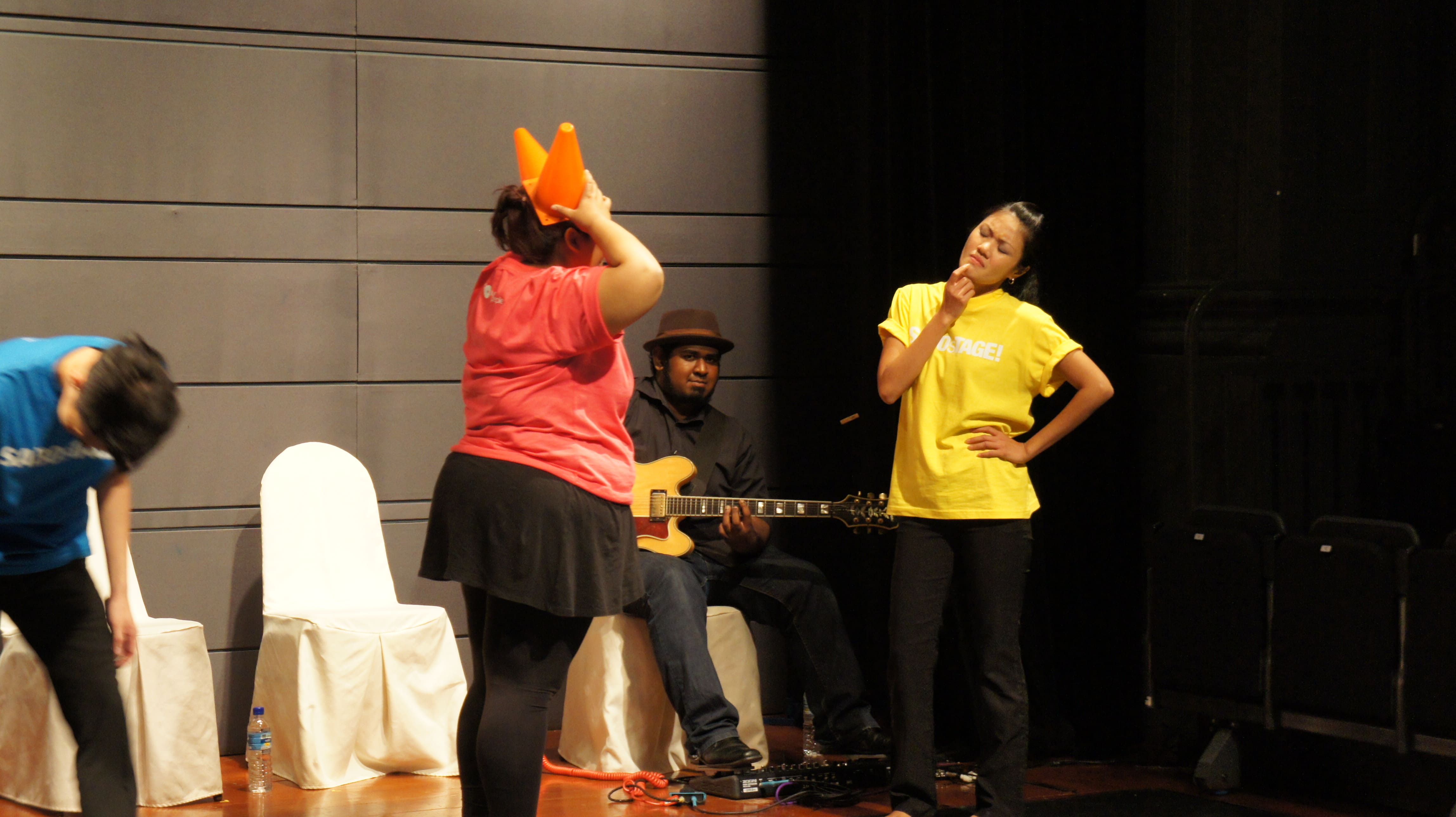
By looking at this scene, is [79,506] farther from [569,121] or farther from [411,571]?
[569,121]

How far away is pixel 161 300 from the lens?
3.97 meters

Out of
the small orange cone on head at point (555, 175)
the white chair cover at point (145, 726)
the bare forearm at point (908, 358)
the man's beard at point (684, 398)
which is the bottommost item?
the white chair cover at point (145, 726)

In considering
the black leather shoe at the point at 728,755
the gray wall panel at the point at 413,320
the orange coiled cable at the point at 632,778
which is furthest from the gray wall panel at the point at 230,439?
the black leather shoe at the point at 728,755

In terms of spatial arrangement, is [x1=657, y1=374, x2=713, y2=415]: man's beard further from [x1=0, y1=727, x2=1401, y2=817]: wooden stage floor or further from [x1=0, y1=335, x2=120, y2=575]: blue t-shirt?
[x1=0, y1=335, x2=120, y2=575]: blue t-shirt

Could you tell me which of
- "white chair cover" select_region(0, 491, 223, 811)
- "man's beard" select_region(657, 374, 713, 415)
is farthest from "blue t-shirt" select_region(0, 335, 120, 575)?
"man's beard" select_region(657, 374, 713, 415)

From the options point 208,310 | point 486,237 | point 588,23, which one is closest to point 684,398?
point 486,237

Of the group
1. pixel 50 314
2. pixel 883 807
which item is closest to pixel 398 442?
pixel 50 314

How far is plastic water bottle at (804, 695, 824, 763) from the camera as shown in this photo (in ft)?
13.0

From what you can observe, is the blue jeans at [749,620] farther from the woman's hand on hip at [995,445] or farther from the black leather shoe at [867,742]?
the woman's hand on hip at [995,445]

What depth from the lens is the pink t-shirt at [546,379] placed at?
6.77 ft

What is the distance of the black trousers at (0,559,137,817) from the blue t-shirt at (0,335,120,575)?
0.03 meters

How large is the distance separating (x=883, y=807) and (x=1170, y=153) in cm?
215

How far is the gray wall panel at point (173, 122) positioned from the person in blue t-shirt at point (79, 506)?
2026 mm

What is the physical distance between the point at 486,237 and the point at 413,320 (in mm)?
353
